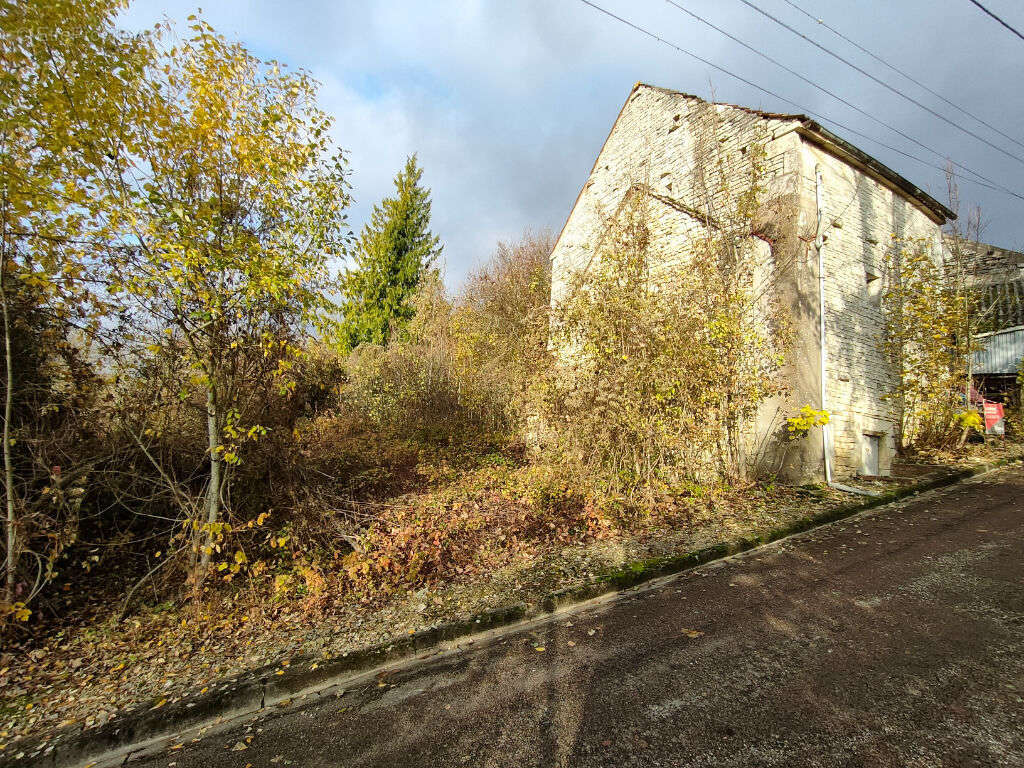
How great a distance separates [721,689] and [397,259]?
21992 millimetres

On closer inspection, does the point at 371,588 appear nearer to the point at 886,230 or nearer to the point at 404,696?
the point at 404,696

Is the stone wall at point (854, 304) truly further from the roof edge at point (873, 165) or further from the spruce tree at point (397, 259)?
the spruce tree at point (397, 259)

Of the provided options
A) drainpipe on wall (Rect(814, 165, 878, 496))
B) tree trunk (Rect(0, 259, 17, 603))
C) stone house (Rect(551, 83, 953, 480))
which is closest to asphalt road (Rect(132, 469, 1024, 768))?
tree trunk (Rect(0, 259, 17, 603))

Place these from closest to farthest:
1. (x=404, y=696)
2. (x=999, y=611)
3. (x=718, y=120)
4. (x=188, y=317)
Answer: (x=404, y=696) → (x=999, y=611) → (x=188, y=317) → (x=718, y=120)

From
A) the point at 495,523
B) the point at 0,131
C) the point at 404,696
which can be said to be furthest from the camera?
the point at 495,523

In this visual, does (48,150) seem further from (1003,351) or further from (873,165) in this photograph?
(1003,351)

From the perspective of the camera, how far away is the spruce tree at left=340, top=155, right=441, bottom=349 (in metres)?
19.8

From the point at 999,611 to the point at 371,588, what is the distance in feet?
18.1

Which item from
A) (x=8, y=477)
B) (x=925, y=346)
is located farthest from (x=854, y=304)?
(x=8, y=477)

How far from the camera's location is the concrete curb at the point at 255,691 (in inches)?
120

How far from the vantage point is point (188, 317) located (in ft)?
14.7

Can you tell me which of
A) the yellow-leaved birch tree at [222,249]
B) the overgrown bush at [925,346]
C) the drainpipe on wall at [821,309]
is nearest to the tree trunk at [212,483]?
the yellow-leaved birch tree at [222,249]

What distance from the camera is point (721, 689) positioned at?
2.91m

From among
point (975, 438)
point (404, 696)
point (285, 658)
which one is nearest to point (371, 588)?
point (285, 658)
